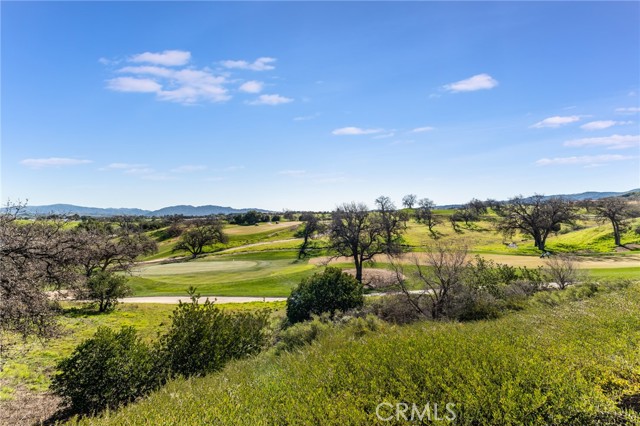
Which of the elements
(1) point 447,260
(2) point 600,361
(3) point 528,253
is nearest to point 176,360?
(2) point 600,361

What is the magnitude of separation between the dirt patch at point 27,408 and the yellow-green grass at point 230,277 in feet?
93.8

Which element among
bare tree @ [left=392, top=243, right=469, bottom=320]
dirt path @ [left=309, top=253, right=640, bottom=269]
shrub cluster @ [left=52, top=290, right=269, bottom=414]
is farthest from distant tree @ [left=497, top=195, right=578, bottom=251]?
shrub cluster @ [left=52, top=290, right=269, bottom=414]

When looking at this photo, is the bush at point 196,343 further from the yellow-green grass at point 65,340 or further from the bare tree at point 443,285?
the bare tree at point 443,285

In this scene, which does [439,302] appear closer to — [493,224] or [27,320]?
[27,320]

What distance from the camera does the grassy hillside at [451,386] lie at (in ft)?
17.7

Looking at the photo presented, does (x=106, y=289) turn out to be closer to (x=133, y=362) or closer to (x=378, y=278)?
(x=133, y=362)

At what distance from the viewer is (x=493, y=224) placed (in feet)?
306

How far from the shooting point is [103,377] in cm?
1141

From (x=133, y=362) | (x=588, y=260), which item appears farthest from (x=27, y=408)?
(x=588, y=260)

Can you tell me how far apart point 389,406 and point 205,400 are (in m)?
3.97

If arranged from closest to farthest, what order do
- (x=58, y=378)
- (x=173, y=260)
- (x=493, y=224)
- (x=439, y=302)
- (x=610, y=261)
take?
1. (x=58, y=378)
2. (x=439, y=302)
3. (x=610, y=261)
4. (x=173, y=260)
5. (x=493, y=224)

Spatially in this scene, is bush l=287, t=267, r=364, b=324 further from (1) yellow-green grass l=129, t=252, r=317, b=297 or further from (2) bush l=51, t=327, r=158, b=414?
(1) yellow-green grass l=129, t=252, r=317, b=297

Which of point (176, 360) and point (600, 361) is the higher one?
point (600, 361)

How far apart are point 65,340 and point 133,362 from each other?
44.1 feet
